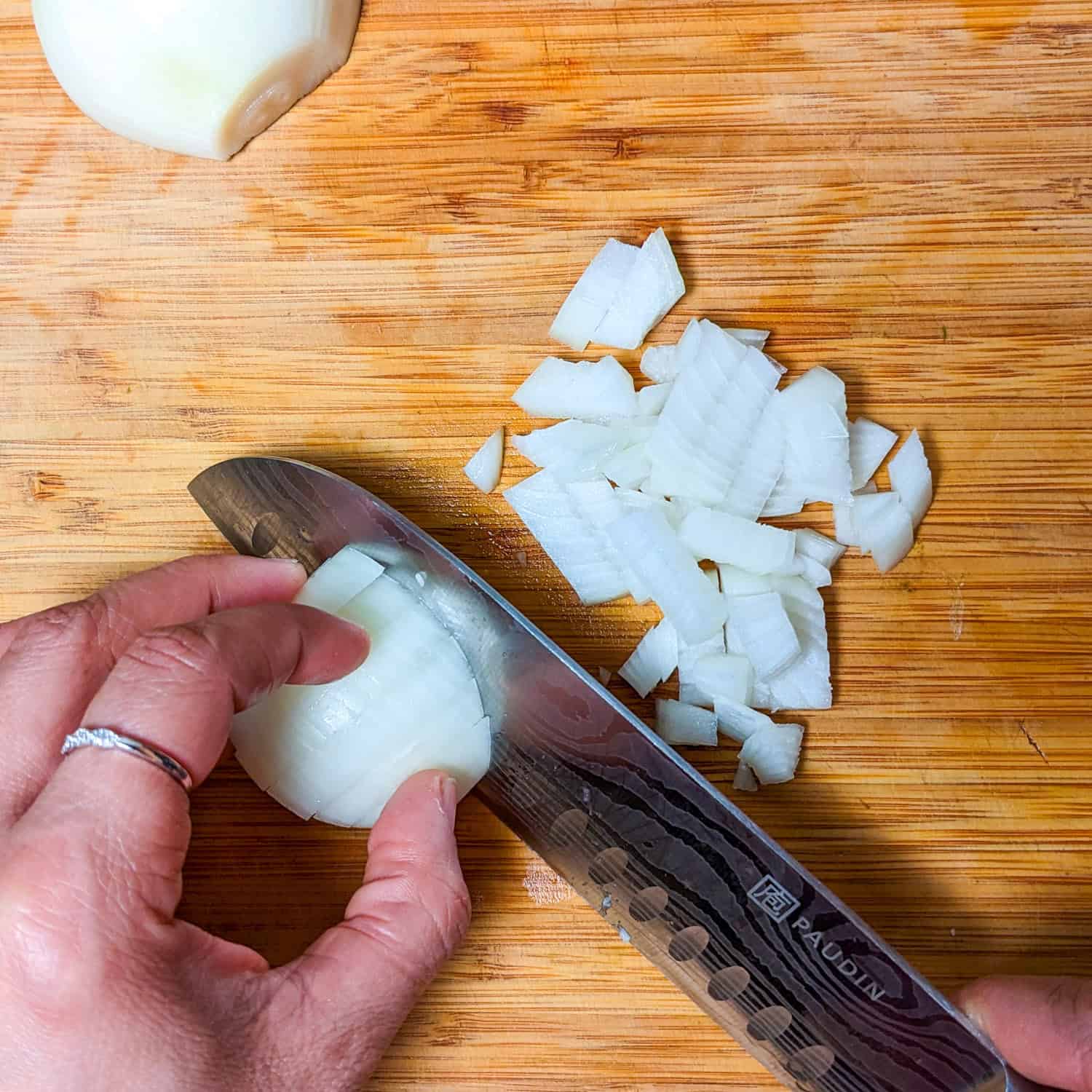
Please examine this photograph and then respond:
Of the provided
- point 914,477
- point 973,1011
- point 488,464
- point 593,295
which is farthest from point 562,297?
point 973,1011

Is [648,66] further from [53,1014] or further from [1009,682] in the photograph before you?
[53,1014]

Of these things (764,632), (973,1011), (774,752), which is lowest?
(973,1011)

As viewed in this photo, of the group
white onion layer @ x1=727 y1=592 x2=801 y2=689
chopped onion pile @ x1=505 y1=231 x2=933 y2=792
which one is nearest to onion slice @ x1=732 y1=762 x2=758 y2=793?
chopped onion pile @ x1=505 y1=231 x2=933 y2=792

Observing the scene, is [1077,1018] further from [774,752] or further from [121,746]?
[121,746]


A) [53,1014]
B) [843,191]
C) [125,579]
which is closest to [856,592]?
[843,191]

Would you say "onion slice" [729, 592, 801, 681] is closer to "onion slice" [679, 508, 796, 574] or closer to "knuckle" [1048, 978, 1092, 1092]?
"onion slice" [679, 508, 796, 574]


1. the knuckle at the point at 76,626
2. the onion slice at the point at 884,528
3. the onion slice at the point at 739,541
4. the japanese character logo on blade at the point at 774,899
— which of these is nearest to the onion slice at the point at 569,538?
the onion slice at the point at 739,541
